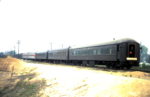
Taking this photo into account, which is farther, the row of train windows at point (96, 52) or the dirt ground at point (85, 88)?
the row of train windows at point (96, 52)

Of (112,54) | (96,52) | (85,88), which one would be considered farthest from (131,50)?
(85,88)

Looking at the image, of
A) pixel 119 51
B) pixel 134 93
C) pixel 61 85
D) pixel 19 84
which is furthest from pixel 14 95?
pixel 119 51

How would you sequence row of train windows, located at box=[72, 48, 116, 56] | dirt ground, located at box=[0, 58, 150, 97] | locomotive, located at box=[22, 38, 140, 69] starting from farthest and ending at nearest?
row of train windows, located at box=[72, 48, 116, 56]
locomotive, located at box=[22, 38, 140, 69]
dirt ground, located at box=[0, 58, 150, 97]

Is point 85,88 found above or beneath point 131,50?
beneath

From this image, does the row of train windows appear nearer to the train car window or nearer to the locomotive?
the locomotive

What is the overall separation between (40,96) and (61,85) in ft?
6.24

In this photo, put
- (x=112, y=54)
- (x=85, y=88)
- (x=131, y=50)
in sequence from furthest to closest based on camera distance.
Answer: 1. (x=112, y=54)
2. (x=131, y=50)
3. (x=85, y=88)

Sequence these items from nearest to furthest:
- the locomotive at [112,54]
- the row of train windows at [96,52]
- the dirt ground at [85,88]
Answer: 1. the dirt ground at [85,88]
2. the locomotive at [112,54]
3. the row of train windows at [96,52]

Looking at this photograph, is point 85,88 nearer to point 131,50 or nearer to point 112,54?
point 131,50

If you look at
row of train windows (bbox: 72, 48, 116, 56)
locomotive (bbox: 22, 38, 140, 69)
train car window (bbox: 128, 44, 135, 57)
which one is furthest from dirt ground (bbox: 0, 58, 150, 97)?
row of train windows (bbox: 72, 48, 116, 56)

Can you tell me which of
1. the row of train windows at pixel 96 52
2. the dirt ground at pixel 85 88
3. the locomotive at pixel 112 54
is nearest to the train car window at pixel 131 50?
the locomotive at pixel 112 54

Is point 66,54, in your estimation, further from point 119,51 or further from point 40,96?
point 40,96

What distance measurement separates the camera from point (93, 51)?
2784cm

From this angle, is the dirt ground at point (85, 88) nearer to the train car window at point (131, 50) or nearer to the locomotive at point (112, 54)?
the locomotive at point (112, 54)
